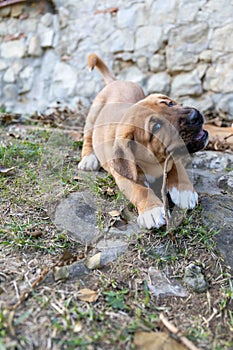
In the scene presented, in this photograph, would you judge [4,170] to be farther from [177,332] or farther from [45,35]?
[45,35]

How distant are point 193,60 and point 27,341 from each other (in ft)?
11.6

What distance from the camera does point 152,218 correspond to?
216 centimetres

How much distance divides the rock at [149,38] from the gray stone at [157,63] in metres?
0.08

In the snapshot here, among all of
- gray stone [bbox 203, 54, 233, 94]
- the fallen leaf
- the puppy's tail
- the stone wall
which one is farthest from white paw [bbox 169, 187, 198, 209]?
gray stone [bbox 203, 54, 233, 94]

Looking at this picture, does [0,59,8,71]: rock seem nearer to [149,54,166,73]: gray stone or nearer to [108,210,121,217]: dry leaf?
[149,54,166,73]: gray stone

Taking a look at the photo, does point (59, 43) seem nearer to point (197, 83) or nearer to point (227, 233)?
point (197, 83)

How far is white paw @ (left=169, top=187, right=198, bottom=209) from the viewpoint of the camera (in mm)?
2350

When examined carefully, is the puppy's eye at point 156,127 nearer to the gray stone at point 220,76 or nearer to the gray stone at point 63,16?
the gray stone at point 220,76

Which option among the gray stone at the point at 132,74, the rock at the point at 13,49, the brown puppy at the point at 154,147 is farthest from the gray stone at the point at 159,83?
the rock at the point at 13,49

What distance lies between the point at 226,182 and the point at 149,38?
2338 mm

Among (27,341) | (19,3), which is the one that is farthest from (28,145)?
(19,3)

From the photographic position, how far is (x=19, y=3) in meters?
5.16

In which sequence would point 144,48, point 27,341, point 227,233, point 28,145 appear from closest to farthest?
1. point 27,341
2. point 227,233
3. point 28,145
4. point 144,48

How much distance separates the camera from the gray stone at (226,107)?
3.97 metres
